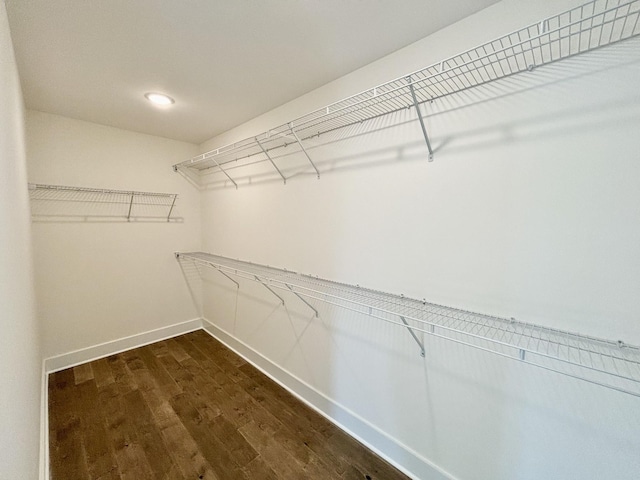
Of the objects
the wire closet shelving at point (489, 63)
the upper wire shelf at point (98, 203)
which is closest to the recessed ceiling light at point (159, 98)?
the wire closet shelving at point (489, 63)

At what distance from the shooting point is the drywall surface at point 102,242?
7.45 ft

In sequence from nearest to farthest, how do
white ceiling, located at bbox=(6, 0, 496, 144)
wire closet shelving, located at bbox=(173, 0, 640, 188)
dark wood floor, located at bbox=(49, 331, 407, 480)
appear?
wire closet shelving, located at bbox=(173, 0, 640, 188), white ceiling, located at bbox=(6, 0, 496, 144), dark wood floor, located at bbox=(49, 331, 407, 480)

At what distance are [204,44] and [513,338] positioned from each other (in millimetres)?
1983

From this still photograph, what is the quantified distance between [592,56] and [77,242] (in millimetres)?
3578

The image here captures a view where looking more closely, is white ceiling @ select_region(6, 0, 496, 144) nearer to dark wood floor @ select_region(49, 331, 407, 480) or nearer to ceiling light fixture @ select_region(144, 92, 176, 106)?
ceiling light fixture @ select_region(144, 92, 176, 106)

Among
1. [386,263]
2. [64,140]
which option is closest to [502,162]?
[386,263]

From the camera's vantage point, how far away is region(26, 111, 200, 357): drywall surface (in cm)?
227

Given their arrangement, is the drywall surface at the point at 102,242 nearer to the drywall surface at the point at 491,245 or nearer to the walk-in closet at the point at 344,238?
the walk-in closet at the point at 344,238

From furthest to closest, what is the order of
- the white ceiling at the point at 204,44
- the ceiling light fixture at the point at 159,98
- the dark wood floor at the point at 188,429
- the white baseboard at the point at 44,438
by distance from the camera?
the ceiling light fixture at the point at 159,98 → the dark wood floor at the point at 188,429 → the white baseboard at the point at 44,438 → the white ceiling at the point at 204,44

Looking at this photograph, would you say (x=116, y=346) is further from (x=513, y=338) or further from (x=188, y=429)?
(x=513, y=338)

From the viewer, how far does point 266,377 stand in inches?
91.5

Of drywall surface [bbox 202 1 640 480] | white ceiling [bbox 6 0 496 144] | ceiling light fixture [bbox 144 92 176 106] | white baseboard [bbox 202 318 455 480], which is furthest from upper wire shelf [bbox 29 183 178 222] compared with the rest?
drywall surface [bbox 202 1 640 480]

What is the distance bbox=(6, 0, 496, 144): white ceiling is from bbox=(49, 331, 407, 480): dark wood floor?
7.46 ft

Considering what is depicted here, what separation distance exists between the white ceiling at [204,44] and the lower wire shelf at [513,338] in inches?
51.8
